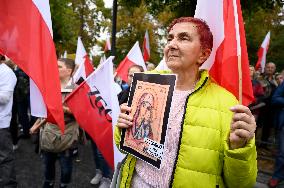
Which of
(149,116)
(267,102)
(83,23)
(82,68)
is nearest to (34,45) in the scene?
(149,116)

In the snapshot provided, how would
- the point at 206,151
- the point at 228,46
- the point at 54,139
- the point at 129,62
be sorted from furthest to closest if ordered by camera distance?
the point at 129,62 < the point at 54,139 < the point at 228,46 < the point at 206,151

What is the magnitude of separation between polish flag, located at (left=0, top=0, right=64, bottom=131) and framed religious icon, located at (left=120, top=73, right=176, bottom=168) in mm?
731

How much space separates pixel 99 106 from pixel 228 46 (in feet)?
6.33

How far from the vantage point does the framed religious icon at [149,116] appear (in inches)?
69.4

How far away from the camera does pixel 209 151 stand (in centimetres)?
183

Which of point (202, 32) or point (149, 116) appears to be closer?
point (149, 116)

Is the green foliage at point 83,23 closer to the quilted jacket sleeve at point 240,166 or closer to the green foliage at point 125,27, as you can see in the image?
the green foliage at point 125,27

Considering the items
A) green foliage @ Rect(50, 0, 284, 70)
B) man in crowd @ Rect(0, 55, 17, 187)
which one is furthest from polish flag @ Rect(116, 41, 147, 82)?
green foliage @ Rect(50, 0, 284, 70)

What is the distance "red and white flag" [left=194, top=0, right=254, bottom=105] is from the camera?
2.11m

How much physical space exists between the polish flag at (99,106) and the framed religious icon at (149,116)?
1.59 metres

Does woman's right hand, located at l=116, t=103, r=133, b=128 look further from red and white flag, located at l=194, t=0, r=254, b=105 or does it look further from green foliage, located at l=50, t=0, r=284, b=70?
green foliage, located at l=50, t=0, r=284, b=70

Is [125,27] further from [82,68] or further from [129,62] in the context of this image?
[82,68]

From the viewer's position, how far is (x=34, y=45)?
247cm

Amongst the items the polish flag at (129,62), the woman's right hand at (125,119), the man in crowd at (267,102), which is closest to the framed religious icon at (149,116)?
the woman's right hand at (125,119)
